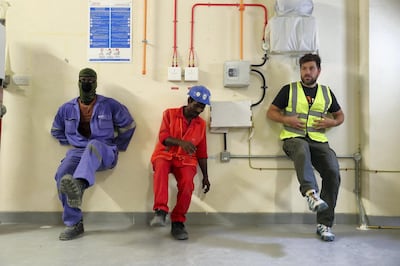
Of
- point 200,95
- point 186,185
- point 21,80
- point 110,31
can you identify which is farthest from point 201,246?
point 21,80

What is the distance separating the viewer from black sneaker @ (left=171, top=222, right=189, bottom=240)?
2365 millimetres

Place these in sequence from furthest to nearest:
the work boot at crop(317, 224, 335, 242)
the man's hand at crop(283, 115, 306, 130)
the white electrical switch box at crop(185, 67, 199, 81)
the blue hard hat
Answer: the white electrical switch box at crop(185, 67, 199, 81), the man's hand at crop(283, 115, 306, 130), the blue hard hat, the work boot at crop(317, 224, 335, 242)

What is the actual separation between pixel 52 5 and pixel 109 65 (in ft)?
2.34

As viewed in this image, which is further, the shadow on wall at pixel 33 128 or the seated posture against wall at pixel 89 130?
the shadow on wall at pixel 33 128

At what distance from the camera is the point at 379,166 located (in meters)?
2.81

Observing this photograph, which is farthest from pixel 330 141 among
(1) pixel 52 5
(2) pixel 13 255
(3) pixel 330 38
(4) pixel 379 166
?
(1) pixel 52 5

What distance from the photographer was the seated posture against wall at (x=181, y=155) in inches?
95.9

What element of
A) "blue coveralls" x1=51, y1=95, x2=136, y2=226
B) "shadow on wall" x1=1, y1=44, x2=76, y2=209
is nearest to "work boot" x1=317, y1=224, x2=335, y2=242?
"blue coveralls" x1=51, y1=95, x2=136, y2=226

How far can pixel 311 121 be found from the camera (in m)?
2.71

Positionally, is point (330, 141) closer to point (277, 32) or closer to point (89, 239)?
point (277, 32)

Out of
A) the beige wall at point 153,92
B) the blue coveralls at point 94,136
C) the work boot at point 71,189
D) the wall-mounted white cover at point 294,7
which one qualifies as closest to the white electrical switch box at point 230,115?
the beige wall at point 153,92

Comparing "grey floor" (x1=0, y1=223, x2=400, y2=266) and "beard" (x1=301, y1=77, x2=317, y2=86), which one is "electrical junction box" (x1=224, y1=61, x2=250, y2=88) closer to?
"beard" (x1=301, y1=77, x2=317, y2=86)

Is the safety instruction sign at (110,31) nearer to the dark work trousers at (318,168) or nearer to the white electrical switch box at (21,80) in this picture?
the white electrical switch box at (21,80)

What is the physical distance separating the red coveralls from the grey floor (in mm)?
245
